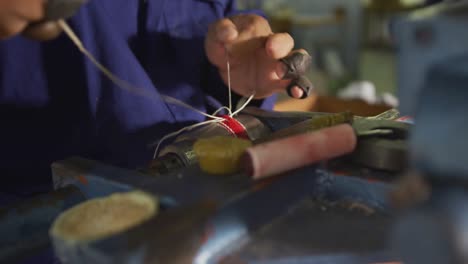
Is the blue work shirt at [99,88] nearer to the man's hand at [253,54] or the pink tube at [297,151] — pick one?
the man's hand at [253,54]

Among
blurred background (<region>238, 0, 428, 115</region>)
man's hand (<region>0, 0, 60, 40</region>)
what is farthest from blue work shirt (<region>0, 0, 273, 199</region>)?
blurred background (<region>238, 0, 428, 115</region>)

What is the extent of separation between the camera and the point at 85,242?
0.35m

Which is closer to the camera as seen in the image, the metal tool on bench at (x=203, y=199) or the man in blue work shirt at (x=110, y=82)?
the metal tool on bench at (x=203, y=199)

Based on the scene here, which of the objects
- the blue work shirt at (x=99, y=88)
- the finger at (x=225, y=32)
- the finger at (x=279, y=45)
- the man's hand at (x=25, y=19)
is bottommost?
the blue work shirt at (x=99, y=88)

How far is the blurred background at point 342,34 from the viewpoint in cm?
312

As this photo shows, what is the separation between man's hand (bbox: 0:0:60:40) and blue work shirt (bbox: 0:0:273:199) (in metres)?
0.35

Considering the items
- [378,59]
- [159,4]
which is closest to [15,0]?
[159,4]

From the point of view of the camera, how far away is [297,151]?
0.47m

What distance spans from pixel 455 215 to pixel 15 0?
0.38m

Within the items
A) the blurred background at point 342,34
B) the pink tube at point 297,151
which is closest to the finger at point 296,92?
the pink tube at point 297,151

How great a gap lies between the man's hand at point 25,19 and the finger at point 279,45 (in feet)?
1.17

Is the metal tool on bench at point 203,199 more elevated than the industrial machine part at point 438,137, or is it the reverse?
the industrial machine part at point 438,137

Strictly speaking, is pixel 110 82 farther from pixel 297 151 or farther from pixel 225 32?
pixel 297 151

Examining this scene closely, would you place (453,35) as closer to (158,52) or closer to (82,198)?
(82,198)
